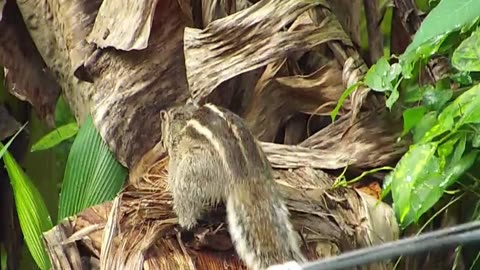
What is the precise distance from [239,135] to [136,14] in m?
0.49

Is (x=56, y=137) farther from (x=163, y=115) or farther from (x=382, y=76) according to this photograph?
(x=382, y=76)

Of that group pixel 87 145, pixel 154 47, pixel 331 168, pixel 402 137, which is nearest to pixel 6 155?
pixel 87 145

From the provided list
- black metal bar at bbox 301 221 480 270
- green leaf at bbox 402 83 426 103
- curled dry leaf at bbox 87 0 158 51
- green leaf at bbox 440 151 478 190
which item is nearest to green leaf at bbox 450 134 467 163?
green leaf at bbox 440 151 478 190

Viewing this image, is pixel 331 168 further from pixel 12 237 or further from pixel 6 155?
pixel 12 237

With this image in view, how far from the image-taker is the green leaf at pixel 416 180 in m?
1.39

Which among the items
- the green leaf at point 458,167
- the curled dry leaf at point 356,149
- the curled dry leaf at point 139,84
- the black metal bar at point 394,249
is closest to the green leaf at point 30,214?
the curled dry leaf at point 139,84

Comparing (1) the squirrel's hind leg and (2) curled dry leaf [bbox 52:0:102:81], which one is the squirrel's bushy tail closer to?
(1) the squirrel's hind leg

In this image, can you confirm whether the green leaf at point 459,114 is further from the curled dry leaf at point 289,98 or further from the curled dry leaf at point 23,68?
the curled dry leaf at point 23,68

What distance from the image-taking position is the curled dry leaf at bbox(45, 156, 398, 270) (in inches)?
60.0

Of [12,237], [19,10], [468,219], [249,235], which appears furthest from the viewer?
[12,237]

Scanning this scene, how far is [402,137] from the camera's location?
1.72 m

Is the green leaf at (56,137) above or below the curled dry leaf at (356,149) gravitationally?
below

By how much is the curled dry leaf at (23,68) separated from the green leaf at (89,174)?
0.93ft

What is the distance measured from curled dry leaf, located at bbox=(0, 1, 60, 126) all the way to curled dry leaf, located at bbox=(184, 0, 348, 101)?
0.63 m
